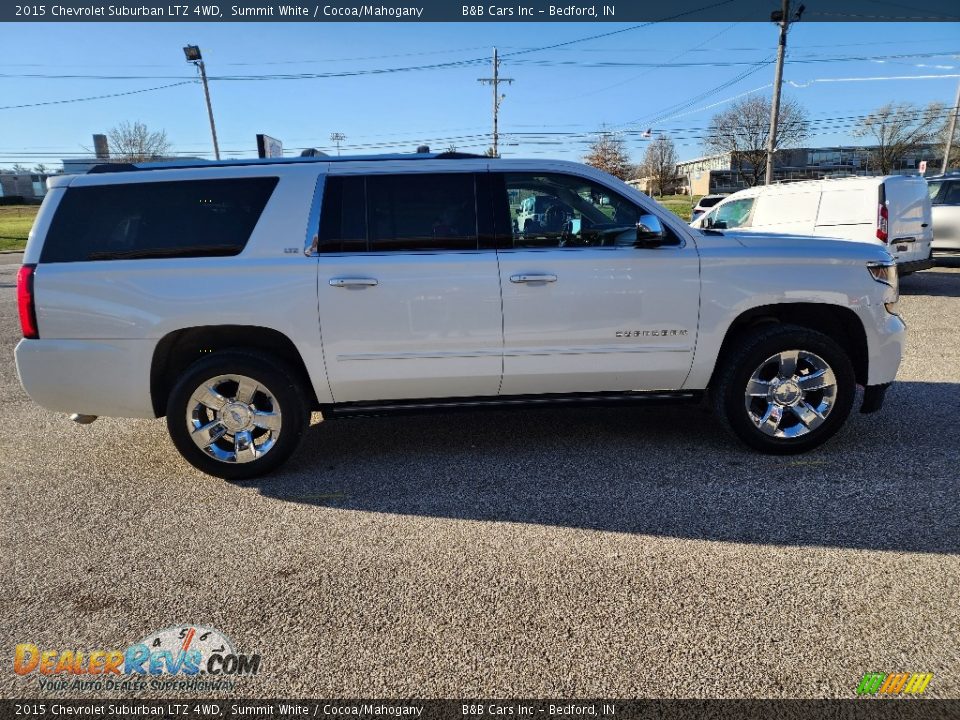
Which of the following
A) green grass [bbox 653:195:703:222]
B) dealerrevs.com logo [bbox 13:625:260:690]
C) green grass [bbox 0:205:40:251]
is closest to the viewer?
dealerrevs.com logo [bbox 13:625:260:690]

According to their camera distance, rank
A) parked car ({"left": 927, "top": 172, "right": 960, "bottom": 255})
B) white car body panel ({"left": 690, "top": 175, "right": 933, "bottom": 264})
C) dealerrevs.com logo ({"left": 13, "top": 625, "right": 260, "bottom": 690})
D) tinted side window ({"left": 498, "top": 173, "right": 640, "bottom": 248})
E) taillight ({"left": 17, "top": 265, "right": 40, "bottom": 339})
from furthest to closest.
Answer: parked car ({"left": 927, "top": 172, "right": 960, "bottom": 255}) → white car body panel ({"left": 690, "top": 175, "right": 933, "bottom": 264}) → tinted side window ({"left": 498, "top": 173, "right": 640, "bottom": 248}) → taillight ({"left": 17, "top": 265, "right": 40, "bottom": 339}) → dealerrevs.com logo ({"left": 13, "top": 625, "right": 260, "bottom": 690})

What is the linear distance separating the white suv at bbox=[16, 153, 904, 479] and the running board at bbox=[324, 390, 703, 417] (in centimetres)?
2

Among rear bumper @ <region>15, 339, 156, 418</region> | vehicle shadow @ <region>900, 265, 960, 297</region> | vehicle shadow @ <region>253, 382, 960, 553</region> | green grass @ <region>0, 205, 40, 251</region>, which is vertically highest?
rear bumper @ <region>15, 339, 156, 418</region>

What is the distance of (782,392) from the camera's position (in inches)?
160

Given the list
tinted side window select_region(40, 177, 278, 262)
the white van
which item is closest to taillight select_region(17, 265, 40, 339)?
tinted side window select_region(40, 177, 278, 262)

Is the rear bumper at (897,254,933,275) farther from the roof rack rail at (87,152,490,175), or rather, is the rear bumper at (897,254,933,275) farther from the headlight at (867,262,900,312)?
the roof rack rail at (87,152,490,175)

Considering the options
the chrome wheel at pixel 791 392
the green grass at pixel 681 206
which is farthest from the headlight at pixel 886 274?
the green grass at pixel 681 206

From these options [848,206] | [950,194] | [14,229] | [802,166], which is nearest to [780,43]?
[950,194]

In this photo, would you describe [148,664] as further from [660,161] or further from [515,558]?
[660,161]

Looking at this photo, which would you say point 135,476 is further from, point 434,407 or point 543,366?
point 543,366

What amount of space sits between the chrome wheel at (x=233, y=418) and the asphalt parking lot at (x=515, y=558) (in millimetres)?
240

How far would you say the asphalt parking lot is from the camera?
2.29m

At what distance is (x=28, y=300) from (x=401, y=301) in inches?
85.0

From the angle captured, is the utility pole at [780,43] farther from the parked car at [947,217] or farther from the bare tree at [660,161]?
the bare tree at [660,161]
